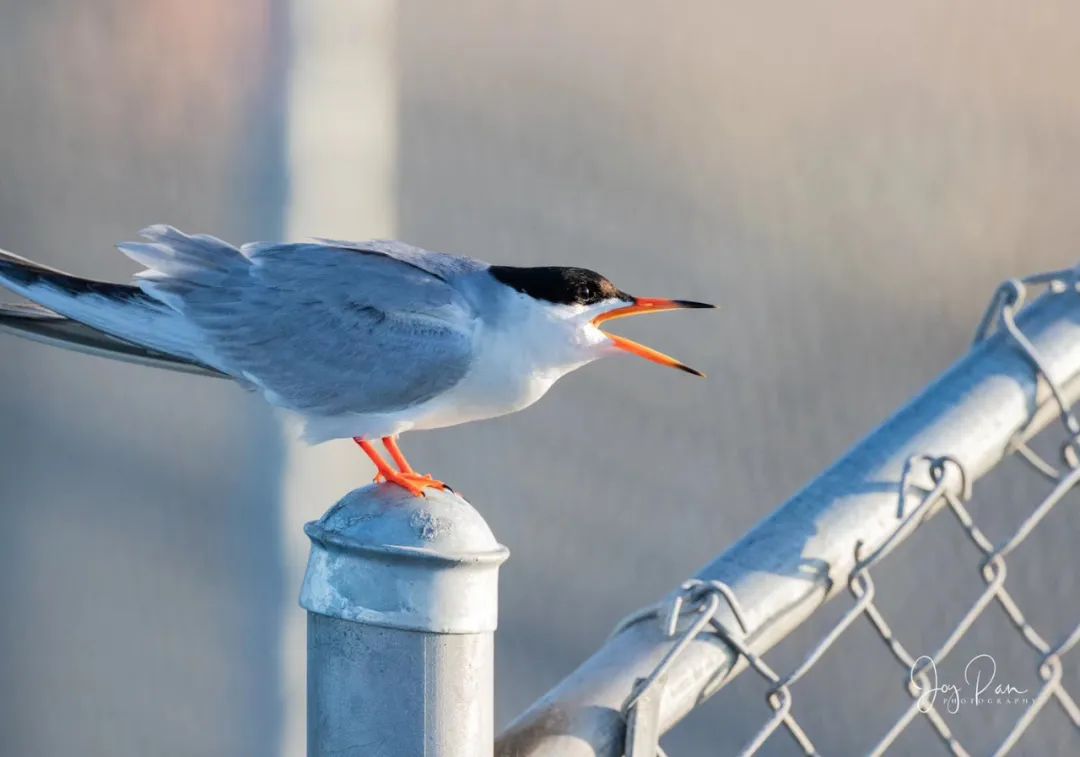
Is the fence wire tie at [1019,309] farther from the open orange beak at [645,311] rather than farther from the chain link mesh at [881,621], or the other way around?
the open orange beak at [645,311]

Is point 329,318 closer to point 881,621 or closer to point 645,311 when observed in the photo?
point 645,311

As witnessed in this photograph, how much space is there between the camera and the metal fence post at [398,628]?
1.92 ft

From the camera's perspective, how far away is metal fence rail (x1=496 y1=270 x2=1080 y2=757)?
661mm

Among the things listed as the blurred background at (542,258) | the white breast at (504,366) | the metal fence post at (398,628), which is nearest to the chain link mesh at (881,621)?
the metal fence post at (398,628)

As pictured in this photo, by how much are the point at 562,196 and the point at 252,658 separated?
835mm

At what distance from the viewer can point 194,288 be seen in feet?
3.54

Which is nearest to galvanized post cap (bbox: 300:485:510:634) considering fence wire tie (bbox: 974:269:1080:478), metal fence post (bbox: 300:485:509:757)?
metal fence post (bbox: 300:485:509:757)

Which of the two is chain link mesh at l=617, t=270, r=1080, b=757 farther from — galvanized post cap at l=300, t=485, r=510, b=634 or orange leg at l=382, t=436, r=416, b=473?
orange leg at l=382, t=436, r=416, b=473

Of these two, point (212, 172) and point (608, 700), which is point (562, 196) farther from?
point (608, 700)

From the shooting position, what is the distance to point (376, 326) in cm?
113

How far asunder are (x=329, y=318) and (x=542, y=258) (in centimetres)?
113

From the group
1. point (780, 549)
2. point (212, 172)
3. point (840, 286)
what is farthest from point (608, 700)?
point (840, 286)

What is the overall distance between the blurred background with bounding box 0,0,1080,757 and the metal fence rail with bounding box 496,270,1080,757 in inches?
53.2

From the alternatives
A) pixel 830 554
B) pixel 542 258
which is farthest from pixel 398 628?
pixel 542 258
